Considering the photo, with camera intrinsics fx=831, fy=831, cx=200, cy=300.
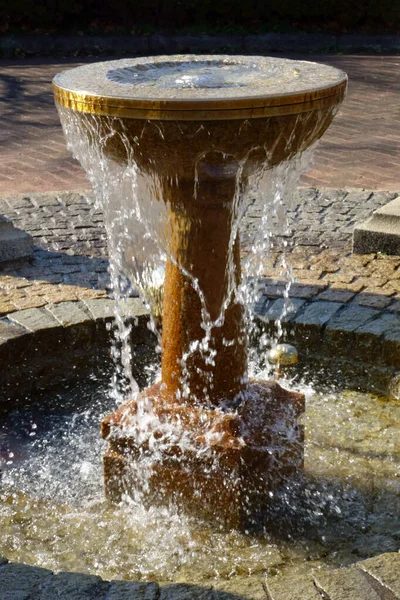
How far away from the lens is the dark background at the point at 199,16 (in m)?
12.3

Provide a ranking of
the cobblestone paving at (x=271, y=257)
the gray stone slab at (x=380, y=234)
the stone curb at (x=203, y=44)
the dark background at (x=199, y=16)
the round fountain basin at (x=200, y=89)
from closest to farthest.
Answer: the round fountain basin at (x=200, y=89) < the cobblestone paving at (x=271, y=257) < the gray stone slab at (x=380, y=234) < the stone curb at (x=203, y=44) < the dark background at (x=199, y=16)

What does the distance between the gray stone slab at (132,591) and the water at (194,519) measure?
39cm

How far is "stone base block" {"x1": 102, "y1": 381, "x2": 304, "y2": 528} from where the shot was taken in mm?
2834

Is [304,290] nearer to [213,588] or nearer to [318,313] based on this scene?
[318,313]

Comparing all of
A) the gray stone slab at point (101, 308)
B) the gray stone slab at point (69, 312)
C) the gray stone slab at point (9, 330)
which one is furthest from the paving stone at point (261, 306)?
the gray stone slab at point (9, 330)

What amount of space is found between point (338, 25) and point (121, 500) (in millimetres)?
10919

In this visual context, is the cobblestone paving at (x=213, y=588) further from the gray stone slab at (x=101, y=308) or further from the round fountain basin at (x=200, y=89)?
the gray stone slab at (x=101, y=308)

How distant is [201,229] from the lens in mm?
2742

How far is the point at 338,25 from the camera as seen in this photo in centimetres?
1250

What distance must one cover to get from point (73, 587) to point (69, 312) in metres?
2.07

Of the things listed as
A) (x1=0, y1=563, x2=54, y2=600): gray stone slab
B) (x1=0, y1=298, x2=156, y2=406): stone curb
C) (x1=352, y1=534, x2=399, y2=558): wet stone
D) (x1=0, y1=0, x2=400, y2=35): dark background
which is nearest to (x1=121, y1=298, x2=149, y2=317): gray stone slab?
(x1=0, y1=298, x2=156, y2=406): stone curb

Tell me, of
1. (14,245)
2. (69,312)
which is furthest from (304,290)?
(14,245)

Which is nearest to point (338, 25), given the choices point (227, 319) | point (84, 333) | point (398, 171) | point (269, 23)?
point (269, 23)

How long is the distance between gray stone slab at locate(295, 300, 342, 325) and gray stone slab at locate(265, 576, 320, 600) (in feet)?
6.13
